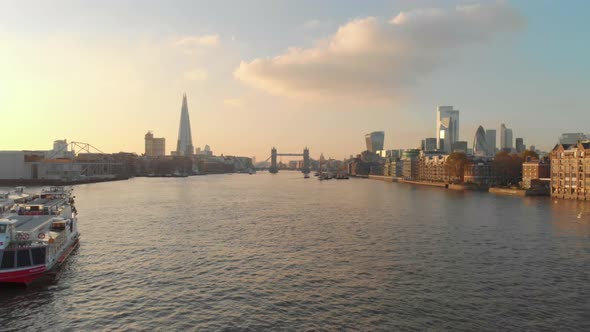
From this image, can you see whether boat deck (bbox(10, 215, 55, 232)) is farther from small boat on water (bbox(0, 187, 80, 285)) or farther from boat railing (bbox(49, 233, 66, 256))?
boat railing (bbox(49, 233, 66, 256))

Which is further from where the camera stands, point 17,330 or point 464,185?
point 464,185

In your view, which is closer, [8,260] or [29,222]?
[8,260]

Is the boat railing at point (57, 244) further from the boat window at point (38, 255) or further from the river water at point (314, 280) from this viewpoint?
the boat window at point (38, 255)

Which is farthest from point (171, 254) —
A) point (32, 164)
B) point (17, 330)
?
point (32, 164)

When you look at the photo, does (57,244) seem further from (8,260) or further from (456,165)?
(456,165)

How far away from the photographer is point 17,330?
926 inches

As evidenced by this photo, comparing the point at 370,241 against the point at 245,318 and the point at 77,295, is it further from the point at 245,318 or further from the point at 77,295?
the point at 77,295

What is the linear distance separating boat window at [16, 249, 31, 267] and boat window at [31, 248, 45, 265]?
35cm

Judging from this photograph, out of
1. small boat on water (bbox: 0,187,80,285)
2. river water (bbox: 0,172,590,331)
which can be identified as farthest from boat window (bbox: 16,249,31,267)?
river water (bbox: 0,172,590,331)

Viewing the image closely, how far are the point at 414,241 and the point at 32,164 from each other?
187m

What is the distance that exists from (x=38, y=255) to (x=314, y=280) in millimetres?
21043

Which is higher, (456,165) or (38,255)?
(456,165)

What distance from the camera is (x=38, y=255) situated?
31.8 meters

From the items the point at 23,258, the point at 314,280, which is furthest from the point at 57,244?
the point at 314,280
